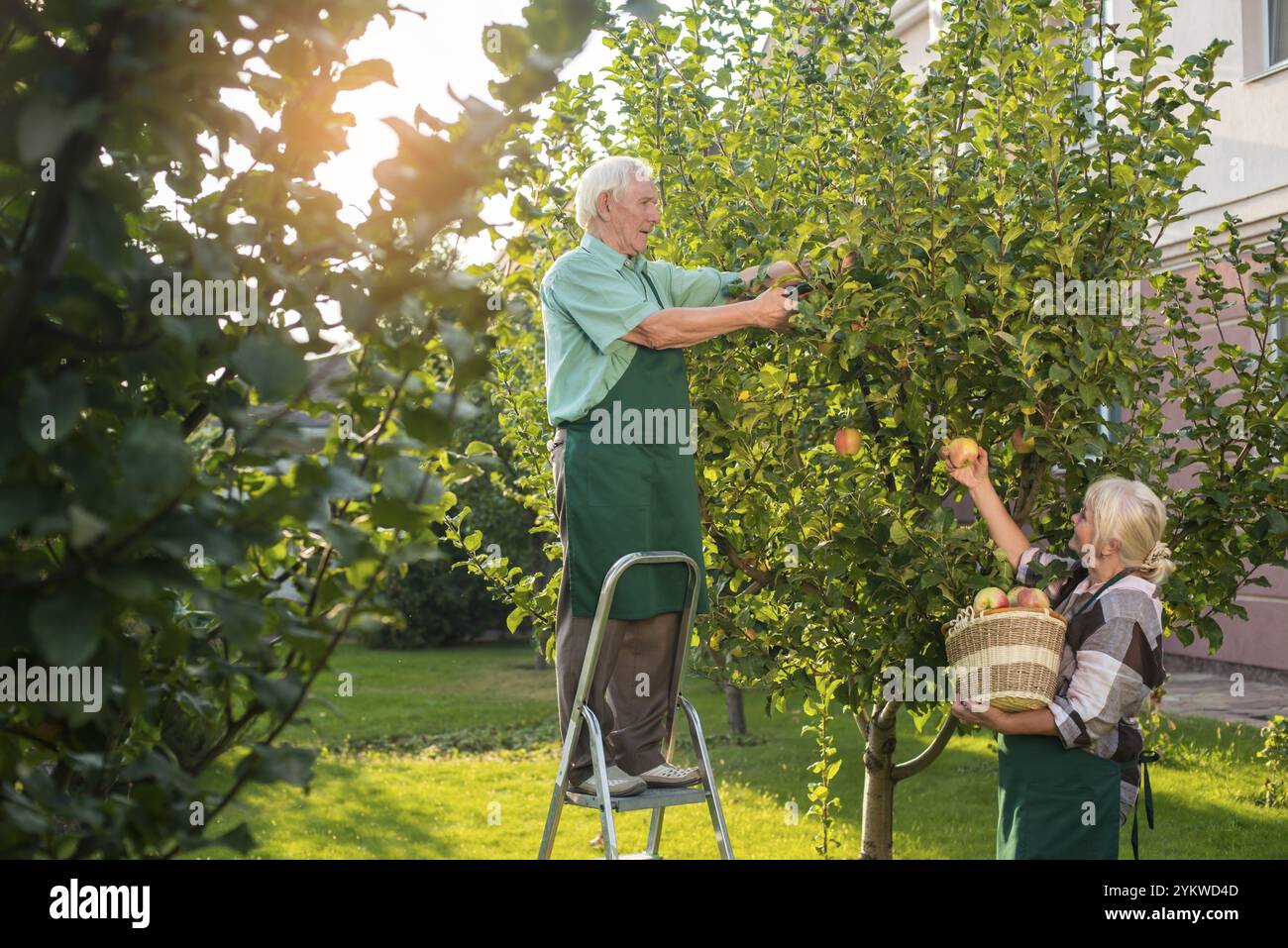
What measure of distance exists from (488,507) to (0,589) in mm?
16877

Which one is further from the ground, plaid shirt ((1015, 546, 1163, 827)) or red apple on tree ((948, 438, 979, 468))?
red apple on tree ((948, 438, 979, 468))

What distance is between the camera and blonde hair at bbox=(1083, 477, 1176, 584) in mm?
3604

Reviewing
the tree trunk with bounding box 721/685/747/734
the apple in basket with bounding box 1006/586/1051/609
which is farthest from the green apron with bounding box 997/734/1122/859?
the tree trunk with bounding box 721/685/747/734

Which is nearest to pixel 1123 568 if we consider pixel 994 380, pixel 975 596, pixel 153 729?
pixel 975 596

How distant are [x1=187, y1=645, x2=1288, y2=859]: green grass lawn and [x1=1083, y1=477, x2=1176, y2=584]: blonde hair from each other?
305 centimetres

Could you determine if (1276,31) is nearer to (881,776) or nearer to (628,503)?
(881,776)

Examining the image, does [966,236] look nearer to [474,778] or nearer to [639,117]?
[639,117]

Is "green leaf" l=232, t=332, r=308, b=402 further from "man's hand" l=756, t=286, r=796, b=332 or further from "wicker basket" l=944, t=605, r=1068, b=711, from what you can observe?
"man's hand" l=756, t=286, r=796, b=332

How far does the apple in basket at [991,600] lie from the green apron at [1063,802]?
0.27 meters

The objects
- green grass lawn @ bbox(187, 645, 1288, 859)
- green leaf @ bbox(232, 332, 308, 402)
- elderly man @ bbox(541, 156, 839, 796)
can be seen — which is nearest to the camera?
green leaf @ bbox(232, 332, 308, 402)

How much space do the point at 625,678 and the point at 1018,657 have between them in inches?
52.7

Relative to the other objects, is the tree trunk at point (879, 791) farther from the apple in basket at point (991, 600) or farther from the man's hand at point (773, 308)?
the man's hand at point (773, 308)

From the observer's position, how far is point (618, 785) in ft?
12.6

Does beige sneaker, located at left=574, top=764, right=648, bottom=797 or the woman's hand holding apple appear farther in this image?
the woman's hand holding apple
